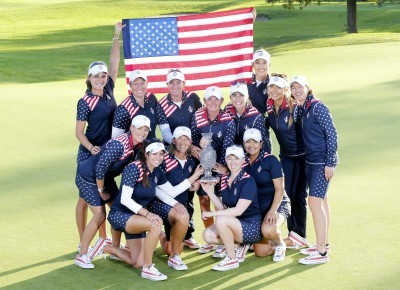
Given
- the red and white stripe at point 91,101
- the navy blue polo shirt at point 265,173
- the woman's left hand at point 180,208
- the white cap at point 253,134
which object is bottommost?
the woman's left hand at point 180,208

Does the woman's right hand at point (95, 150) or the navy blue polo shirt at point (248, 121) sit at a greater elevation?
the navy blue polo shirt at point (248, 121)

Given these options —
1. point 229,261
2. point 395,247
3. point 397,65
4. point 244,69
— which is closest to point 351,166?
point 244,69

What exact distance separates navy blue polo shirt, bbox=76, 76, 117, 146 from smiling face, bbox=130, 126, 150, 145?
0.78 metres

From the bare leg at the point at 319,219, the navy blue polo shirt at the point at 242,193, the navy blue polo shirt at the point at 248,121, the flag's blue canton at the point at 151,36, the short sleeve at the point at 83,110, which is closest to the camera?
the navy blue polo shirt at the point at 242,193

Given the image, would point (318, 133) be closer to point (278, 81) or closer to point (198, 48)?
point (278, 81)

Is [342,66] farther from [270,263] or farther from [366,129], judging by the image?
[270,263]

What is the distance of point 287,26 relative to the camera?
49.0 m

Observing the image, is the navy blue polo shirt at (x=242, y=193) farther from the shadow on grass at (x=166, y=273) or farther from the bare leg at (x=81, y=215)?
the bare leg at (x=81, y=215)

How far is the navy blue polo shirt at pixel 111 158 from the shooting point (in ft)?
28.1

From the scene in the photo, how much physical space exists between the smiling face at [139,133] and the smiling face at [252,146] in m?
1.03

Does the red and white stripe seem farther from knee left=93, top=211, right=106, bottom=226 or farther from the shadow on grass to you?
the shadow on grass

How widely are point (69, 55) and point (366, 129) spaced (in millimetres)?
20007

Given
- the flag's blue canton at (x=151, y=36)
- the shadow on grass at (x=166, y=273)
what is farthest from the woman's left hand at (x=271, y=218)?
the flag's blue canton at (x=151, y=36)

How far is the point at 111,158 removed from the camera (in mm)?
8562
